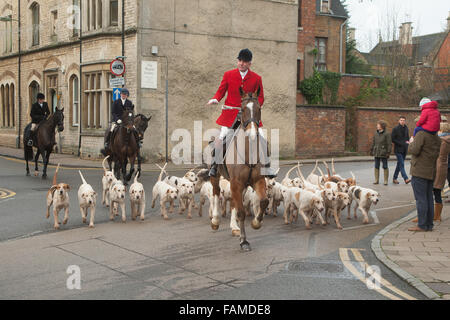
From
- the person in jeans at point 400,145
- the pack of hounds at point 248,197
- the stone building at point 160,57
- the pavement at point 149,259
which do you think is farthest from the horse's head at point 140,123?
the person in jeans at point 400,145

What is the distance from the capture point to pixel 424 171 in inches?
377

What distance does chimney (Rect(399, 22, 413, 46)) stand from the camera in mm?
38125

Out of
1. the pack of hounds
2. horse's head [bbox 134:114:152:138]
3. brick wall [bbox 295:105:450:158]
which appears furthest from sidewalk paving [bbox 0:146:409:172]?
the pack of hounds

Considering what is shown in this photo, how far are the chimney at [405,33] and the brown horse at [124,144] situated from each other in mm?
28297

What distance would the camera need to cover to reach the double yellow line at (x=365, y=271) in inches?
233

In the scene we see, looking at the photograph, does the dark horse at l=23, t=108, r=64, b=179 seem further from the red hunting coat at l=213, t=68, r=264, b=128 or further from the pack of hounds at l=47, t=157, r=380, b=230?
the red hunting coat at l=213, t=68, r=264, b=128

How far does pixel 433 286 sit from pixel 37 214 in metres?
8.15

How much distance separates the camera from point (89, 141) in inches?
1005

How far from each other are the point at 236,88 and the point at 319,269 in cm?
324

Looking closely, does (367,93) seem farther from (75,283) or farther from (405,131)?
(75,283)

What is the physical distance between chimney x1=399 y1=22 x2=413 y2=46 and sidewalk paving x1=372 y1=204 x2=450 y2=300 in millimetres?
30296

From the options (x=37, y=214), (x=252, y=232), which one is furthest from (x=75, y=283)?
(x=37, y=214)

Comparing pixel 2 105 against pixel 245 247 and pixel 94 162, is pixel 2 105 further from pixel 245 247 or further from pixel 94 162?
pixel 245 247

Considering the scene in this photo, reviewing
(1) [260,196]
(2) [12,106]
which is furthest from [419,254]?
(2) [12,106]
